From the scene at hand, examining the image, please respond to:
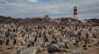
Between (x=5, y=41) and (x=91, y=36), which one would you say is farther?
(x=91, y=36)

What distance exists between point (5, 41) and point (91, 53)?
371 inches

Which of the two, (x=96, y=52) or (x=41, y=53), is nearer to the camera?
(x=41, y=53)

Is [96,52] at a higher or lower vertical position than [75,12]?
lower

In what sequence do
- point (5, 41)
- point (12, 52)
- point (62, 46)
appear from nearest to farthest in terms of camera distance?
1. point (12, 52)
2. point (62, 46)
3. point (5, 41)

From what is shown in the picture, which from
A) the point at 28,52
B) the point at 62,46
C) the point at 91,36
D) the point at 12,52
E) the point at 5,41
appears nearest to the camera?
the point at 28,52

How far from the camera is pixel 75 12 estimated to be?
43.8m

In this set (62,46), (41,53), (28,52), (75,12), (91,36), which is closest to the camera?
(28,52)

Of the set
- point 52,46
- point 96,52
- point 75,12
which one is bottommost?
point 96,52

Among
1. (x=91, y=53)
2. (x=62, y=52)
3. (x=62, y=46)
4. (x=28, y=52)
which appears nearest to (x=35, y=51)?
(x=28, y=52)

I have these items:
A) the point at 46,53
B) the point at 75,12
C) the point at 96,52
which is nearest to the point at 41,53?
the point at 46,53

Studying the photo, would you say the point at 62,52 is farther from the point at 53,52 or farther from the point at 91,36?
the point at 91,36

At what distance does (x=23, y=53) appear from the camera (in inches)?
323

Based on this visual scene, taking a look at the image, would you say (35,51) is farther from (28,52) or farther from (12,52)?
(12,52)

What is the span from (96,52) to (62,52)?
3292mm
